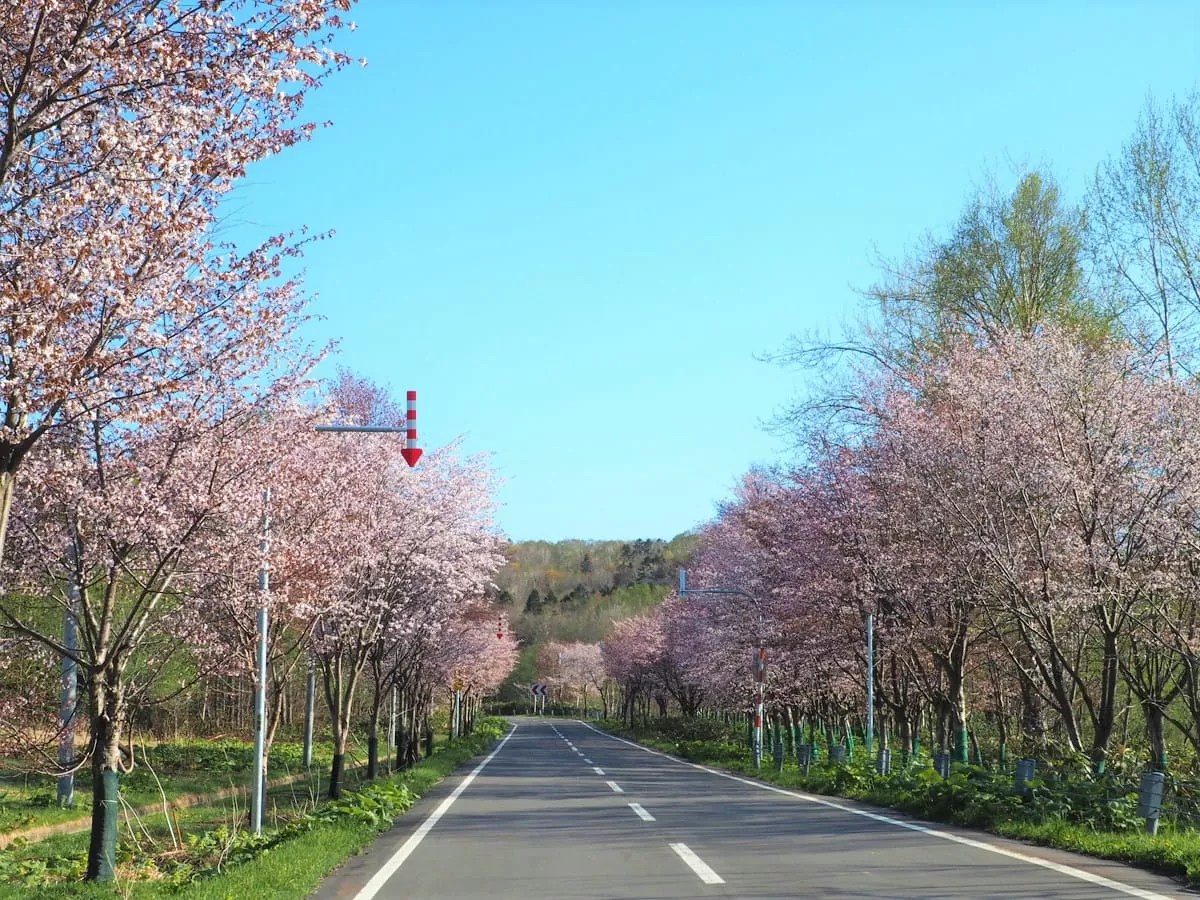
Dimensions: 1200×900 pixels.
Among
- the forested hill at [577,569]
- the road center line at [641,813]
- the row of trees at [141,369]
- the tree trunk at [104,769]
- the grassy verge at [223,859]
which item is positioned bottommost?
the road center line at [641,813]

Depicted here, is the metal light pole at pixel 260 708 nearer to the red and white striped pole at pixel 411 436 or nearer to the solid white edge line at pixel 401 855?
the red and white striped pole at pixel 411 436

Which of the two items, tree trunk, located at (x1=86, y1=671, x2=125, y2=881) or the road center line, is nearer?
tree trunk, located at (x1=86, y1=671, x2=125, y2=881)

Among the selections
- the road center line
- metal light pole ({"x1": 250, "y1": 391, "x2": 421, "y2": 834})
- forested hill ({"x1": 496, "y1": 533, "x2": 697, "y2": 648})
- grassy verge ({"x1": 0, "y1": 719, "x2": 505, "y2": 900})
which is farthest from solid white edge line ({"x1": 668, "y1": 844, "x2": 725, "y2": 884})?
forested hill ({"x1": 496, "y1": 533, "x2": 697, "y2": 648})

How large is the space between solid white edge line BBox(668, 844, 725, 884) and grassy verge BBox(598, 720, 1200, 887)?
408 centimetres

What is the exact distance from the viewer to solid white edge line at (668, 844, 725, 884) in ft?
30.9

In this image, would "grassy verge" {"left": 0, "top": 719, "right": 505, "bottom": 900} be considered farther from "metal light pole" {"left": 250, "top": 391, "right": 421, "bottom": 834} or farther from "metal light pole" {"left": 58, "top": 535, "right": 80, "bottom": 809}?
"metal light pole" {"left": 58, "top": 535, "right": 80, "bottom": 809}

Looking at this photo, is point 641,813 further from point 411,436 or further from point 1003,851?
point 411,436

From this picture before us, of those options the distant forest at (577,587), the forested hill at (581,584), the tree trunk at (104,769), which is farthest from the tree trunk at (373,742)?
the forested hill at (581,584)

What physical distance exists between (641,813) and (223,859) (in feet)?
20.5

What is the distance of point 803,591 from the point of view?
27094mm

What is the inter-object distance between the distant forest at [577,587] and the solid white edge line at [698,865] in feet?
269

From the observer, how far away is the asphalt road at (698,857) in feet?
29.2

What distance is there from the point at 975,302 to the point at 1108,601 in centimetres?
1066

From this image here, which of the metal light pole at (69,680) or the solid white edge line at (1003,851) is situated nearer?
the solid white edge line at (1003,851)
